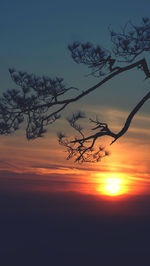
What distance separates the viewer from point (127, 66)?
5637mm

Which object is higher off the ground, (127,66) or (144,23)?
(144,23)

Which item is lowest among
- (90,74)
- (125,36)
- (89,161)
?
(89,161)

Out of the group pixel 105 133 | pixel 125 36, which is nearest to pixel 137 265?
pixel 105 133

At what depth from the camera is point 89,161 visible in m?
5.98

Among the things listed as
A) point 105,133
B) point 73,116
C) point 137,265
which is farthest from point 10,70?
point 137,265

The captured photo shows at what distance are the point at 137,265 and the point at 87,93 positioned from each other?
6.17m

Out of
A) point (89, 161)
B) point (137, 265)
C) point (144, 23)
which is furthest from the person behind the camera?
point (137, 265)

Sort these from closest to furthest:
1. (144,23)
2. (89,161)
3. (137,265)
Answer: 1. (144,23)
2. (89,161)
3. (137,265)

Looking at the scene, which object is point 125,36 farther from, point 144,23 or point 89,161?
point 89,161

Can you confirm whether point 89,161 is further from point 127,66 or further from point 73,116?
point 127,66

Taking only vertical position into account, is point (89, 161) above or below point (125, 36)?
below

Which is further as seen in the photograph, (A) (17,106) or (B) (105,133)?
(A) (17,106)

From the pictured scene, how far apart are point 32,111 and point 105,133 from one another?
4.90ft

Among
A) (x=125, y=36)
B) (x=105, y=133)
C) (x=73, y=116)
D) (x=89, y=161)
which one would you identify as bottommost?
(x=89, y=161)
